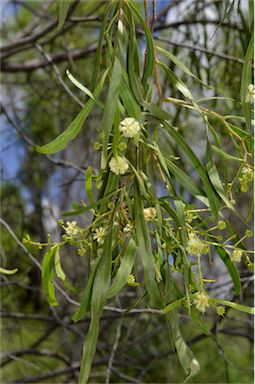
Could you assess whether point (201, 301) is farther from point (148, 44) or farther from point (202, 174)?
point (148, 44)

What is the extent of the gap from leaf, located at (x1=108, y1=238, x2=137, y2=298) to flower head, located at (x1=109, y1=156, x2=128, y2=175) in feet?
0.22

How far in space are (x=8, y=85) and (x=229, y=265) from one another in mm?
1825

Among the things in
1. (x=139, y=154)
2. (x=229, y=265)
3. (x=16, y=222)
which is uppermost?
(x=139, y=154)

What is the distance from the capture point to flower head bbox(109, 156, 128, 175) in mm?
643

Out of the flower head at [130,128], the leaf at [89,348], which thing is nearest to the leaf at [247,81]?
the flower head at [130,128]

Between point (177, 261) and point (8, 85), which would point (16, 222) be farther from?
point (177, 261)

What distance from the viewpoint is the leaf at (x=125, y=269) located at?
0.64m

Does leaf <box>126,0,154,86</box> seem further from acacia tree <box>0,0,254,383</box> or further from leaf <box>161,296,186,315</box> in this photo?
leaf <box>161,296,186,315</box>

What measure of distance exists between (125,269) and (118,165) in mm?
93

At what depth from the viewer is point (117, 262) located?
2.36 feet

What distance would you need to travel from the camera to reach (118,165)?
25.4 inches

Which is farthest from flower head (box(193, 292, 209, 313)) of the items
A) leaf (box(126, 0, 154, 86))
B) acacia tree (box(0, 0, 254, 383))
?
leaf (box(126, 0, 154, 86))

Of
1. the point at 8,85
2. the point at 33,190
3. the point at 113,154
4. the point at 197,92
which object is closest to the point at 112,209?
the point at 113,154

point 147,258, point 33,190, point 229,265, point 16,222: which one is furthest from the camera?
point 33,190
